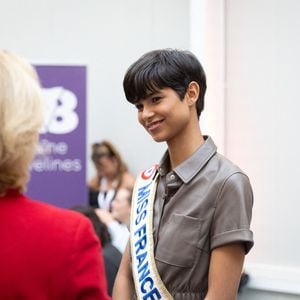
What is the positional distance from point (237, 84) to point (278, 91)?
1.01 ft

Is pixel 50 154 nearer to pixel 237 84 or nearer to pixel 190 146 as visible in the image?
pixel 237 84

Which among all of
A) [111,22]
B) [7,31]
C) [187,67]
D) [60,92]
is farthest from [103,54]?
[187,67]

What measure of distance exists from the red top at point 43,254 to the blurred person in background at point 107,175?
5.31 meters

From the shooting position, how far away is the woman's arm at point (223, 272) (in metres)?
2.40

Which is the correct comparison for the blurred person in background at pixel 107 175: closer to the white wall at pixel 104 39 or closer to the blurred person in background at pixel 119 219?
the white wall at pixel 104 39

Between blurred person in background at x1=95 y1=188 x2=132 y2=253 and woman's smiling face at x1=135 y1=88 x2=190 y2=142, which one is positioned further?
blurred person in background at x1=95 y1=188 x2=132 y2=253

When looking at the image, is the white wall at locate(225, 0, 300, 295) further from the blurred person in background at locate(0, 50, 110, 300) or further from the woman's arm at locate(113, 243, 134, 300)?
the blurred person in background at locate(0, 50, 110, 300)

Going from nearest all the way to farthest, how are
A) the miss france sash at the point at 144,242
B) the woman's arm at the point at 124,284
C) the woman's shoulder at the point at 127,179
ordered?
the miss france sash at the point at 144,242, the woman's arm at the point at 124,284, the woman's shoulder at the point at 127,179

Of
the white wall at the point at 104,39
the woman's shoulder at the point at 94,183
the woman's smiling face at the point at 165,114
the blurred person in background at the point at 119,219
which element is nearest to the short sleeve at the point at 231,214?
the woman's smiling face at the point at 165,114

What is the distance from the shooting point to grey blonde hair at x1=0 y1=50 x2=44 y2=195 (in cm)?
172

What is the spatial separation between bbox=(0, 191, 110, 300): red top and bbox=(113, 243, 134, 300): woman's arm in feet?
2.92

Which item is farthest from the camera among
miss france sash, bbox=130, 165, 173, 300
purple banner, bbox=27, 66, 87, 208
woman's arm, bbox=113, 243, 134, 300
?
purple banner, bbox=27, 66, 87, 208

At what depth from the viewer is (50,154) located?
5305mm

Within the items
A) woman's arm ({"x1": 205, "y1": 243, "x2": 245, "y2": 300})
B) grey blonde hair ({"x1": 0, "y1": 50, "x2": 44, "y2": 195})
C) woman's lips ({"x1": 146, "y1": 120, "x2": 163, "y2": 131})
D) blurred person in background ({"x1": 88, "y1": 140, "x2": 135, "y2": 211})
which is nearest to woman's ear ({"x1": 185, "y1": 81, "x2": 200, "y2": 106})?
woman's lips ({"x1": 146, "y1": 120, "x2": 163, "y2": 131})
